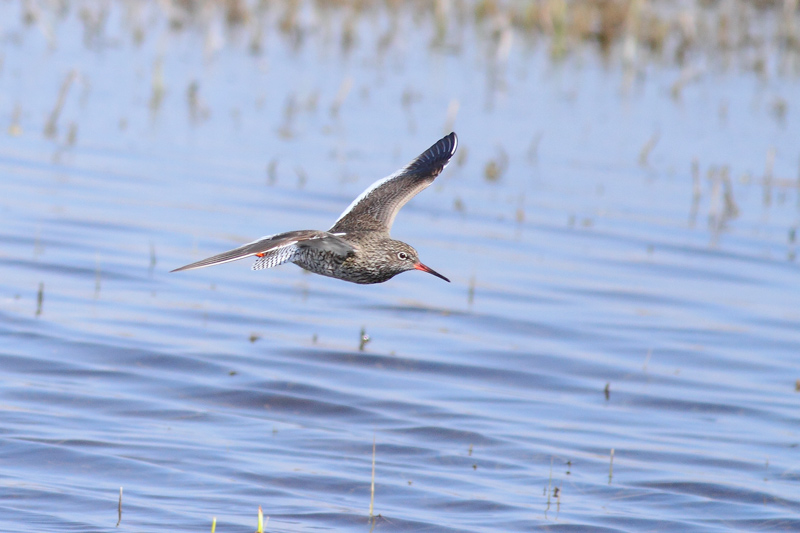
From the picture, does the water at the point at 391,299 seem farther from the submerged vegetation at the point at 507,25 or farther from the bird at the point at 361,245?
the bird at the point at 361,245

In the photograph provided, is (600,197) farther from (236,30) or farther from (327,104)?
(236,30)

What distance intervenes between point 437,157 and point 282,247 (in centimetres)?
218

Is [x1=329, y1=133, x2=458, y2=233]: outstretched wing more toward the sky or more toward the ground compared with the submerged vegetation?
more toward the ground

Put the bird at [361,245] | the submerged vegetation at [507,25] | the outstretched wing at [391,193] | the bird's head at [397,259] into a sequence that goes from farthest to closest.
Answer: the submerged vegetation at [507,25], the outstretched wing at [391,193], the bird's head at [397,259], the bird at [361,245]

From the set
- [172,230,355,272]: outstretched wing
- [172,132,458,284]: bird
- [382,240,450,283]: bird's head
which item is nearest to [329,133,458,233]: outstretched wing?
[172,132,458,284]: bird

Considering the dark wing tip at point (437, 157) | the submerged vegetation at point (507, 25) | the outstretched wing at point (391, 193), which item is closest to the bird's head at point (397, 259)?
the outstretched wing at point (391, 193)

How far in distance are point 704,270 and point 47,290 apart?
7.08 metres

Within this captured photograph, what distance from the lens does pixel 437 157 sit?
328 inches

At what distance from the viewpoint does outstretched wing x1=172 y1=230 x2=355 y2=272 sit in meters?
5.91

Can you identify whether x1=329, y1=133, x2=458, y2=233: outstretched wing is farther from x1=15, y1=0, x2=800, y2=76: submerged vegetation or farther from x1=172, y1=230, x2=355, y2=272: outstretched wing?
x1=15, y1=0, x2=800, y2=76: submerged vegetation

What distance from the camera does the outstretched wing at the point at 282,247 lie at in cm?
591

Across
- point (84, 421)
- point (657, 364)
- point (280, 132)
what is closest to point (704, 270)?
point (657, 364)

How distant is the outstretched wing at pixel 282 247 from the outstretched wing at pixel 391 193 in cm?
78

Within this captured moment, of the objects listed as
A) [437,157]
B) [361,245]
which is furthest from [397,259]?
[437,157]
